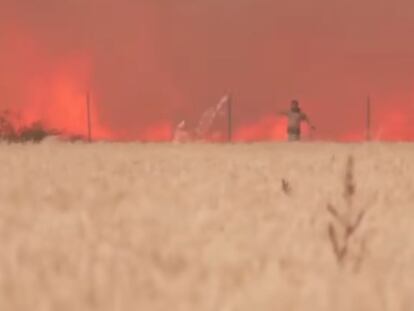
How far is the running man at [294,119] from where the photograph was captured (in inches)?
772

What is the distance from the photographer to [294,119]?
65.8 feet

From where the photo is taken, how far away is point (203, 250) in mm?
2893

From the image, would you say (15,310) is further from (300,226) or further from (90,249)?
(300,226)

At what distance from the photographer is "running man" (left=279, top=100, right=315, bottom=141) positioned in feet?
64.3

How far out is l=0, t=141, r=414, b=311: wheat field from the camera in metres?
2.14

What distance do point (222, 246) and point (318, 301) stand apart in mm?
924

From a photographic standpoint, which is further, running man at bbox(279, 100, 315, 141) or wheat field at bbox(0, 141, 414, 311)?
running man at bbox(279, 100, 315, 141)

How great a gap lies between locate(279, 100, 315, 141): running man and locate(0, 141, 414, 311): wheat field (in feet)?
45.8

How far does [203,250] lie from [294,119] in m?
17.3

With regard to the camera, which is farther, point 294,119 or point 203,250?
point 294,119

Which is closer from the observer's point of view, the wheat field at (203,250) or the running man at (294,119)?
the wheat field at (203,250)

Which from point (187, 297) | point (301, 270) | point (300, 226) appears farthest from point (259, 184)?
point (187, 297)

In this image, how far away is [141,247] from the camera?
9.93 ft

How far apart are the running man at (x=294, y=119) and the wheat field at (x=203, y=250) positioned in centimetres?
1396
